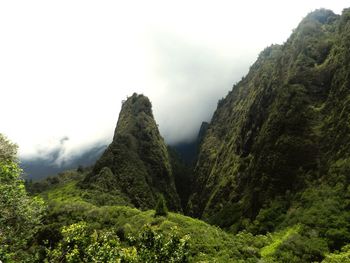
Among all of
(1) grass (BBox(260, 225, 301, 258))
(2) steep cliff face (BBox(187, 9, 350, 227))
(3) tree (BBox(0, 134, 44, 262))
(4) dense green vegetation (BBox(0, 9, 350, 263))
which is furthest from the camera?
(2) steep cliff face (BBox(187, 9, 350, 227))

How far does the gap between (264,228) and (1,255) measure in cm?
12159

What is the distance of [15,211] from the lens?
3262 cm

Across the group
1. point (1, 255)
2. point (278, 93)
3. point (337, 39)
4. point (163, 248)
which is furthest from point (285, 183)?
point (1, 255)

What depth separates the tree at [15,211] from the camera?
31.5 metres

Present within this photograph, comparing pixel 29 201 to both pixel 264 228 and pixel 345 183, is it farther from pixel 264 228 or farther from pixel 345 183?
pixel 264 228

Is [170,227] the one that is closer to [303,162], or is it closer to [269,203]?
[269,203]

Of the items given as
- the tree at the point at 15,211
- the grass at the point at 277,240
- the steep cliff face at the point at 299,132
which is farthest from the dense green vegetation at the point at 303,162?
the tree at the point at 15,211

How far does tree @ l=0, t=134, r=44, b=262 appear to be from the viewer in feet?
103

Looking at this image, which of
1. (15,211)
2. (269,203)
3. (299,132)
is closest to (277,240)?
(269,203)

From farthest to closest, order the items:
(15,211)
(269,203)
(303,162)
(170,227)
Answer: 1. (269,203)
2. (303,162)
3. (170,227)
4. (15,211)

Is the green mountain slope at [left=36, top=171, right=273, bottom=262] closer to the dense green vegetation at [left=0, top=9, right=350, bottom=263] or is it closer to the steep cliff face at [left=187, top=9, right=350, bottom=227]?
the dense green vegetation at [left=0, top=9, right=350, bottom=263]

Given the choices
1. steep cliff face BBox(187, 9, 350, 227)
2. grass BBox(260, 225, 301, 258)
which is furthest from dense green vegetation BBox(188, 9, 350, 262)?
grass BBox(260, 225, 301, 258)

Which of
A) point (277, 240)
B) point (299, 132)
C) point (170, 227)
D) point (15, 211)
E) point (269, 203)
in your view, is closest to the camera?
point (15, 211)

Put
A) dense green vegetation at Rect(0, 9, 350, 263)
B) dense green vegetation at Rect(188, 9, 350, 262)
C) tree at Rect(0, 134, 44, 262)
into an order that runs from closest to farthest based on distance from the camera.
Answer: tree at Rect(0, 134, 44, 262), dense green vegetation at Rect(0, 9, 350, 263), dense green vegetation at Rect(188, 9, 350, 262)
